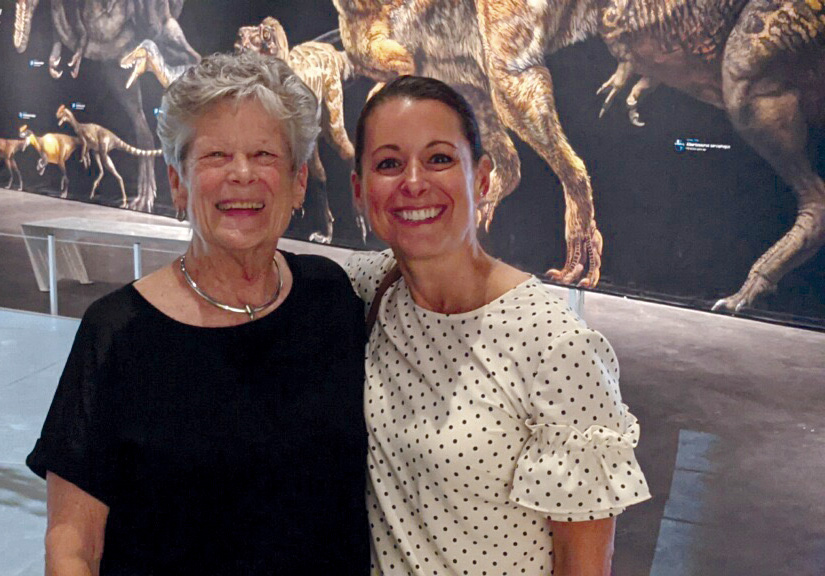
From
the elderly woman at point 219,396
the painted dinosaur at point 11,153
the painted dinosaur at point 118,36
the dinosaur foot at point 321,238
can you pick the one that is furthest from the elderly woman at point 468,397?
the painted dinosaur at point 11,153

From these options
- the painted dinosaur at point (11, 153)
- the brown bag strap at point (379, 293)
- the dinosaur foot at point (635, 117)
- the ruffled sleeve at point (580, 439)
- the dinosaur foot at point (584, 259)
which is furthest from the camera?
the painted dinosaur at point (11, 153)

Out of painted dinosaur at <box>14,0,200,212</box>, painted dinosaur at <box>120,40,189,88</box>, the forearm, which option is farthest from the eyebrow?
painted dinosaur at <box>120,40,189,88</box>

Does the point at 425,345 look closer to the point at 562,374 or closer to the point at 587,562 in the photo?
the point at 562,374

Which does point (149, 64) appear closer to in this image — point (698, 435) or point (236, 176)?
point (698, 435)

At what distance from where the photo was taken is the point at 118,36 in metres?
6.63

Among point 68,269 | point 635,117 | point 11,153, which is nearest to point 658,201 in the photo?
point 635,117

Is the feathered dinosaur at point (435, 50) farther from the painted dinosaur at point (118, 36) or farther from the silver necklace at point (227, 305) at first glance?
the silver necklace at point (227, 305)

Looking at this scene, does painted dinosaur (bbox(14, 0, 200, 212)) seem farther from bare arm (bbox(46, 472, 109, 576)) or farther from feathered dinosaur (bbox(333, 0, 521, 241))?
bare arm (bbox(46, 472, 109, 576))

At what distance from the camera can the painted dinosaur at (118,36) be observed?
20.7 ft

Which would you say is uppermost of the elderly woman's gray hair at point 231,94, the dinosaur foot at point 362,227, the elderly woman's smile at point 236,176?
the elderly woman's gray hair at point 231,94

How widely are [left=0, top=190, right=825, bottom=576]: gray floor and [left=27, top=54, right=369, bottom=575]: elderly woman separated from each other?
980 mm

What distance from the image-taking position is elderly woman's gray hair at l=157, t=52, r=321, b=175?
1420 mm

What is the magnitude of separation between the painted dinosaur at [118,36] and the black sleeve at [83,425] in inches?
208

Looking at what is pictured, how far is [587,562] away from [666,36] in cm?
351
